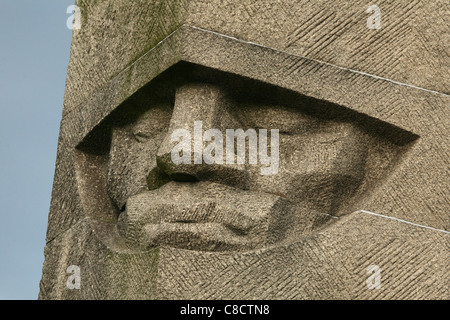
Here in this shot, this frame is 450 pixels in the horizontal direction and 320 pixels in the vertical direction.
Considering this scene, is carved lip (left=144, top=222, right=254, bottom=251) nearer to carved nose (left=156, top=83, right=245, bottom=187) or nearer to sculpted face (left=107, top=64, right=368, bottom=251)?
sculpted face (left=107, top=64, right=368, bottom=251)

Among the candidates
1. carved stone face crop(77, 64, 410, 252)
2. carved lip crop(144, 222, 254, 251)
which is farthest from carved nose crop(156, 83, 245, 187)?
carved lip crop(144, 222, 254, 251)

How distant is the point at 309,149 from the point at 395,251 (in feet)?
1.88

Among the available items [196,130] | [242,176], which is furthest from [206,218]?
[196,130]

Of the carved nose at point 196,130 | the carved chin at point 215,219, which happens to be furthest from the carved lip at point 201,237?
the carved nose at point 196,130

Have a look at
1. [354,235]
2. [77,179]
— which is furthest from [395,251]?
[77,179]

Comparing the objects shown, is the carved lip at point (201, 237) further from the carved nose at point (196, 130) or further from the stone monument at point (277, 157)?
the carved nose at point (196, 130)

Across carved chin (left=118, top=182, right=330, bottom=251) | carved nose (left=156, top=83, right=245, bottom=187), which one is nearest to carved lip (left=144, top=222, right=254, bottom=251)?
carved chin (left=118, top=182, right=330, bottom=251)

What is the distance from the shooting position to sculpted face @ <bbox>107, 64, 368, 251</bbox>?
574cm

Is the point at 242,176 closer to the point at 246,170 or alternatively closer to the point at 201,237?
the point at 246,170

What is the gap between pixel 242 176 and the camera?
5883 mm

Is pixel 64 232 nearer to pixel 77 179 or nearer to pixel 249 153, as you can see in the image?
pixel 77 179

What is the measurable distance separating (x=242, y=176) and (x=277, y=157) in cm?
19

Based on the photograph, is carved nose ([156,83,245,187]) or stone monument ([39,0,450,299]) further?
carved nose ([156,83,245,187])

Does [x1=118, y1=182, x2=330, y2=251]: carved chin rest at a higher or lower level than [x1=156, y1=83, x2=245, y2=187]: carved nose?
lower
